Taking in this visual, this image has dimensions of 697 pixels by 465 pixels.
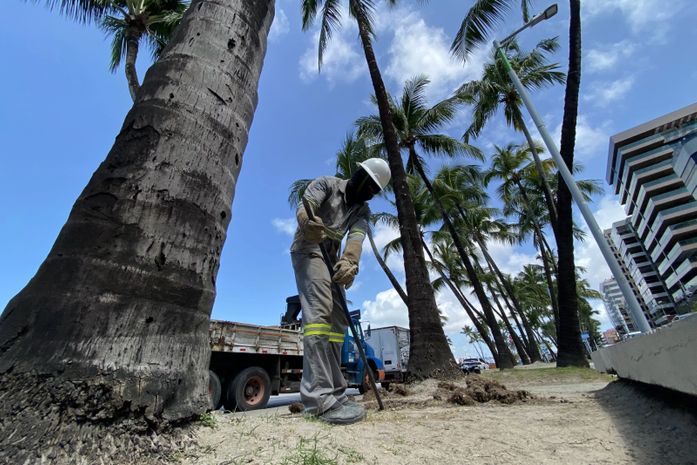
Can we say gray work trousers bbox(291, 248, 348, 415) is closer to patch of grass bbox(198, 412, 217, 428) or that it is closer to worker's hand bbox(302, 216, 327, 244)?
worker's hand bbox(302, 216, 327, 244)

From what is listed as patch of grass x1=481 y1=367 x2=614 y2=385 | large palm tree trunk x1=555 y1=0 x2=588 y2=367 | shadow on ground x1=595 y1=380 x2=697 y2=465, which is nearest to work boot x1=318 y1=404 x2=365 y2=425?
shadow on ground x1=595 y1=380 x2=697 y2=465

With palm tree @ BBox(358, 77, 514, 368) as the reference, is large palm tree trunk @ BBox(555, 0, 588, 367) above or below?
below

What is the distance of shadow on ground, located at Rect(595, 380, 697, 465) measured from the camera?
76.1 inches

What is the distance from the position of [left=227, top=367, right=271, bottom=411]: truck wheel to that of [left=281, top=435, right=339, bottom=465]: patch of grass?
23.5ft

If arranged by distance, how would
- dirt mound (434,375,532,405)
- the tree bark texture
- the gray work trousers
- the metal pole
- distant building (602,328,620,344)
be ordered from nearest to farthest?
the gray work trousers < dirt mound (434,375,532,405) < the metal pole < the tree bark texture < distant building (602,328,620,344)

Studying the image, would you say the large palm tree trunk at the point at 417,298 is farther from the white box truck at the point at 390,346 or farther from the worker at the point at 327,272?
the white box truck at the point at 390,346

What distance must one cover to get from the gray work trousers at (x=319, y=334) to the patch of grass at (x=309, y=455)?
3.28 ft

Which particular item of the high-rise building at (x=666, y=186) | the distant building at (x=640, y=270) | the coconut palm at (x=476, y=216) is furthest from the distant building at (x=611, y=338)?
the coconut palm at (x=476, y=216)

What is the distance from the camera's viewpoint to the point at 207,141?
1.85 metres

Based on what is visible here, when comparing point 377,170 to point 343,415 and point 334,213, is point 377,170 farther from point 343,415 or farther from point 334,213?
point 343,415

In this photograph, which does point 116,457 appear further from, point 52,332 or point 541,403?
point 541,403

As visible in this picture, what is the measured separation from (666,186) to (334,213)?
73.2 metres

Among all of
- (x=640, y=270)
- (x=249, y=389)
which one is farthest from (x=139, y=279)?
(x=640, y=270)

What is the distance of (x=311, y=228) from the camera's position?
2.88 metres
